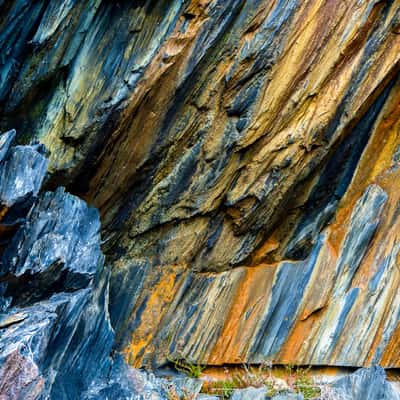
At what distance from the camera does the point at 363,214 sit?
35.1 ft

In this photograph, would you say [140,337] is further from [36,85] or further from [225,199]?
[36,85]

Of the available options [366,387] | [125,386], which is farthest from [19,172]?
[366,387]

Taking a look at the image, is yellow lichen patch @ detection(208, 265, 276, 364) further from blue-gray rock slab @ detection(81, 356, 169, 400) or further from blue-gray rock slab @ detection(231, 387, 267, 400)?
blue-gray rock slab @ detection(81, 356, 169, 400)

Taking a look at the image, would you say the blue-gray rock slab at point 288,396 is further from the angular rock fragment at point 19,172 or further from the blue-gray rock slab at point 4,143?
the blue-gray rock slab at point 4,143

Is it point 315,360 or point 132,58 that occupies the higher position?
point 132,58

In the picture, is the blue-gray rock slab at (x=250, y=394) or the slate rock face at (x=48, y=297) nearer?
the slate rock face at (x=48, y=297)

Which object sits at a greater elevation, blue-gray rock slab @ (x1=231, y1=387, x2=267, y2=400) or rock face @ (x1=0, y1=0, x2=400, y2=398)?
rock face @ (x1=0, y1=0, x2=400, y2=398)

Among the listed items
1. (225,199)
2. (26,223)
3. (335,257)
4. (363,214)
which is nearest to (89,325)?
(26,223)

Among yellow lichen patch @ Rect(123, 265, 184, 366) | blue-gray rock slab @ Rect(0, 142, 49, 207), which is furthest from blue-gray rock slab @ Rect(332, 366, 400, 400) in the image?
blue-gray rock slab @ Rect(0, 142, 49, 207)

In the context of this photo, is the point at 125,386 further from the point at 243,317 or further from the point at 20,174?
the point at 20,174

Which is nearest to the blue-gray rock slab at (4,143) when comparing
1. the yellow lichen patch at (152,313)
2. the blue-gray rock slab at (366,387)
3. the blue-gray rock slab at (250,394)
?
the yellow lichen patch at (152,313)

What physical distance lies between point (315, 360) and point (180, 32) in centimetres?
555

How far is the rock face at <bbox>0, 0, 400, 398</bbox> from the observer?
796 centimetres

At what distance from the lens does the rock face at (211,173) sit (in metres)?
7.96
